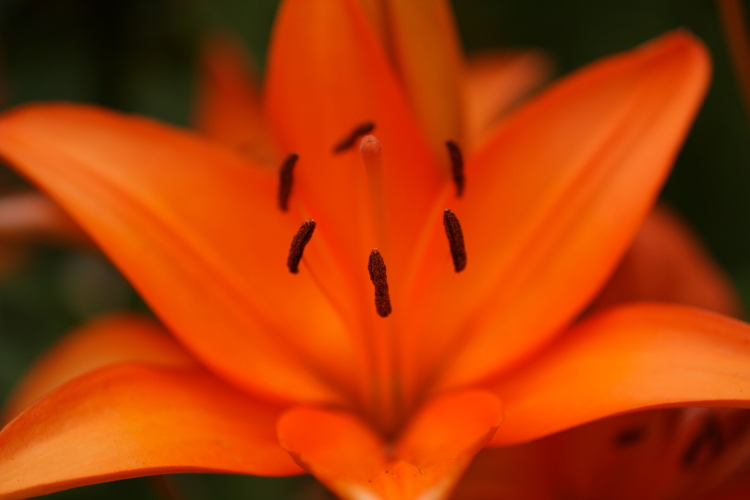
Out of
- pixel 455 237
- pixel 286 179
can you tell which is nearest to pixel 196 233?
pixel 286 179

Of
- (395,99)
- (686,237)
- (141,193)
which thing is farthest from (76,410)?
(686,237)

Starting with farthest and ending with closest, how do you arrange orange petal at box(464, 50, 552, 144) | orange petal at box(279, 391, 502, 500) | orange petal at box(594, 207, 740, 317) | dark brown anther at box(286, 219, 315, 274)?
orange petal at box(464, 50, 552, 144) < orange petal at box(594, 207, 740, 317) < dark brown anther at box(286, 219, 315, 274) < orange petal at box(279, 391, 502, 500)

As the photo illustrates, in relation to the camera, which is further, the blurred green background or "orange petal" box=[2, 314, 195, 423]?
the blurred green background

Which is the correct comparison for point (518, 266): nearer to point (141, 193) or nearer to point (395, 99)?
point (395, 99)

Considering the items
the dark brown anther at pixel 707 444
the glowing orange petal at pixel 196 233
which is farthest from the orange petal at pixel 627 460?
the glowing orange petal at pixel 196 233

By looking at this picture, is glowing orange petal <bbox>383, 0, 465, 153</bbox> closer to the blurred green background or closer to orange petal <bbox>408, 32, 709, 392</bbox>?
orange petal <bbox>408, 32, 709, 392</bbox>

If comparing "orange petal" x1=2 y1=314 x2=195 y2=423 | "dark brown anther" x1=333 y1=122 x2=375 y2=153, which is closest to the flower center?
"dark brown anther" x1=333 y1=122 x2=375 y2=153

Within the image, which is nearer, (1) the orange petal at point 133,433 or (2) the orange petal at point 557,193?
(1) the orange petal at point 133,433

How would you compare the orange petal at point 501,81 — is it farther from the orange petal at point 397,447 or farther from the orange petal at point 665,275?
the orange petal at point 397,447
